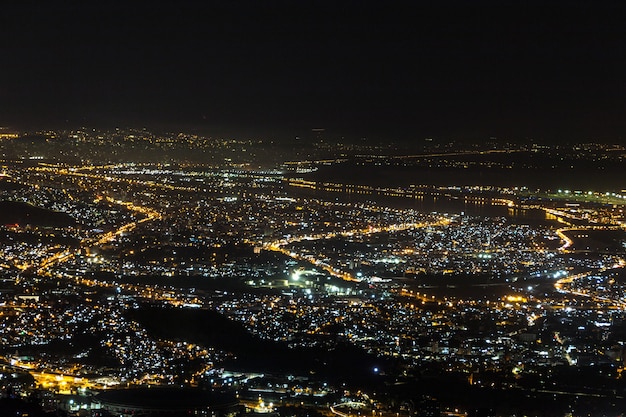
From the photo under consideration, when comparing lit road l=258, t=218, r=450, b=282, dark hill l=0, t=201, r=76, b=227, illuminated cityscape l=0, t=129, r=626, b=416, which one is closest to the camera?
illuminated cityscape l=0, t=129, r=626, b=416

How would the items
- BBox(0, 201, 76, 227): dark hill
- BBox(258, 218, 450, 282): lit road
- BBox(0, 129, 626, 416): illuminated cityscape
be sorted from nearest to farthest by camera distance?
1. BBox(0, 129, 626, 416): illuminated cityscape
2. BBox(258, 218, 450, 282): lit road
3. BBox(0, 201, 76, 227): dark hill

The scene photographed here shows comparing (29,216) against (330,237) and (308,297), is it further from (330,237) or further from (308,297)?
(308,297)

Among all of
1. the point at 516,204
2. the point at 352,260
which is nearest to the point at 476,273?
the point at 352,260

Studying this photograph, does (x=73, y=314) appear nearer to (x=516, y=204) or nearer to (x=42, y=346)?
(x=42, y=346)

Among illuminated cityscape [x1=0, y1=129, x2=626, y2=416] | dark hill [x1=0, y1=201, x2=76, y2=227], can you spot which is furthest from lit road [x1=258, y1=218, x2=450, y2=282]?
dark hill [x1=0, y1=201, x2=76, y2=227]

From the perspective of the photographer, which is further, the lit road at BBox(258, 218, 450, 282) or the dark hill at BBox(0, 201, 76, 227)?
the dark hill at BBox(0, 201, 76, 227)

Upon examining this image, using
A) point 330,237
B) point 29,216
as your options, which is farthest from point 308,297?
point 29,216

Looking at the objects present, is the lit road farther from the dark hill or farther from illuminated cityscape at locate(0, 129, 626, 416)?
the dark hill

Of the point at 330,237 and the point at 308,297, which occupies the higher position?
the point at 308,297

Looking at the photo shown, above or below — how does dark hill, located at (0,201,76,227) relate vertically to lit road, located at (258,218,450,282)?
above

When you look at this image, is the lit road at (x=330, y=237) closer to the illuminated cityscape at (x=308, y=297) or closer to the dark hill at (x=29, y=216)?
the illuminated cityscape at (x=308, y=297)
